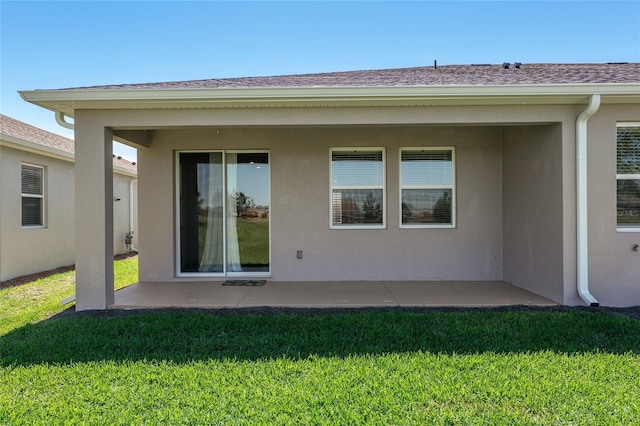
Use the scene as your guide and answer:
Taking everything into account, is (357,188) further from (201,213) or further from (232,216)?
(201,213)

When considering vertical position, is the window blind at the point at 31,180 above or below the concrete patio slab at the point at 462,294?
above

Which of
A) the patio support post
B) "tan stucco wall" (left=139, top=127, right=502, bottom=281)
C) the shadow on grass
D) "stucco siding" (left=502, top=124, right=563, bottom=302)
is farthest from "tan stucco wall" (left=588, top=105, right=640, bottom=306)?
the patio support post

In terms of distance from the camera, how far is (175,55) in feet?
33.6

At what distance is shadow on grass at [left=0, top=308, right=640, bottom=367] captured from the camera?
3654 millimetres

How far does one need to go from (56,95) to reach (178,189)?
9.17 feet

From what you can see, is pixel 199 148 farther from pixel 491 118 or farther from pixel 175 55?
pixel 491 118

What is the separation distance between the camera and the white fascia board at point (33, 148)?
732 cm

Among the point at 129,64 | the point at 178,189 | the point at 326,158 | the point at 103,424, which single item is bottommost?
the point at 103,424

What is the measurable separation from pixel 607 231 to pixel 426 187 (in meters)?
2.96

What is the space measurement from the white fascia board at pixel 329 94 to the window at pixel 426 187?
7.06 ft

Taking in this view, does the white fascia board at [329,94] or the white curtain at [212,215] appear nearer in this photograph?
the white fascia board at [329,94]

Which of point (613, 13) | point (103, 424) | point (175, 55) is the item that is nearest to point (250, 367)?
point (103, 424)

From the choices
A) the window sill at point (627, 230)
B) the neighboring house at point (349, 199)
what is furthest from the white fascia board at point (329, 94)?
the window sill at point (627, 230)

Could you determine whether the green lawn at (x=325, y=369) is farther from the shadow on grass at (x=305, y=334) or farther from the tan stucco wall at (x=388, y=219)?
the tan stucco wall at (x=388, y=219)
